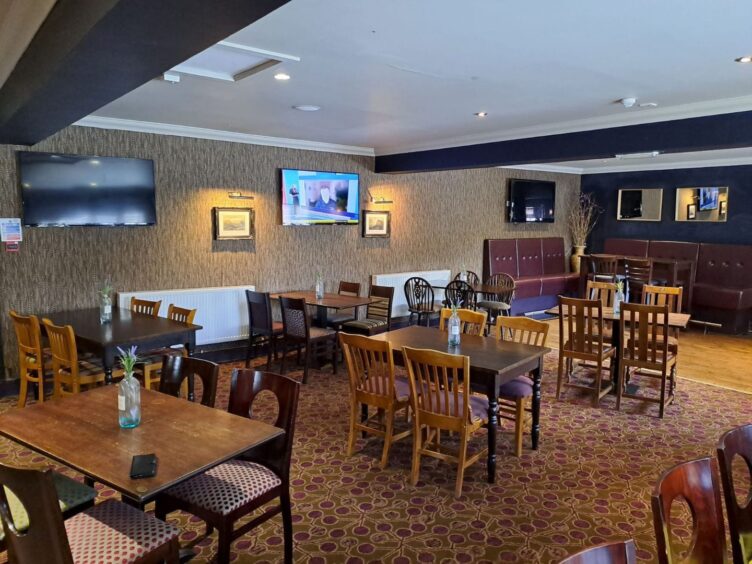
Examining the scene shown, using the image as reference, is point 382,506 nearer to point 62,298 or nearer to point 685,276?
point 62,298

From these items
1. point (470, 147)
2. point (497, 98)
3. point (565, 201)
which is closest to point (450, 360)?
point (497, 98)

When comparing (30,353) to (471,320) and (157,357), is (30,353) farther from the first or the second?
(471,320)

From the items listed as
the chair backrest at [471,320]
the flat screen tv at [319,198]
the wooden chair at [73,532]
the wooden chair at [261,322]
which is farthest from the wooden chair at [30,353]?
the chair backrest at [471,320]

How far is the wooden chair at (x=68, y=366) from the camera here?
380 centimetres

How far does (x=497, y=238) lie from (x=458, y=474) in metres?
6.54

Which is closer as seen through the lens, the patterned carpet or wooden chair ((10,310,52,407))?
the patterned carpet

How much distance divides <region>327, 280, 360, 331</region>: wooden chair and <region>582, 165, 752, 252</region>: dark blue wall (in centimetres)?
598

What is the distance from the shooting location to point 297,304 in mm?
5316

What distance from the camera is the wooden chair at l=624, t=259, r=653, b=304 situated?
8070 millimetres

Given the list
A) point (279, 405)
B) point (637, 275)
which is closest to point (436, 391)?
point (279, 405)

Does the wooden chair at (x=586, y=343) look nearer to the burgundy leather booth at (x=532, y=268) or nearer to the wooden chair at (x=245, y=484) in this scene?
the wooden chair at (x=245, y=484)

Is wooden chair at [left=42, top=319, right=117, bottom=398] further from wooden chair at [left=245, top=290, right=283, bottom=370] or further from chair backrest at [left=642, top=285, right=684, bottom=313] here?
chair backrest at [left=642, top=285, right=684, bottom=313]

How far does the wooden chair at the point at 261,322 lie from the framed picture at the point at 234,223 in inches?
30.1

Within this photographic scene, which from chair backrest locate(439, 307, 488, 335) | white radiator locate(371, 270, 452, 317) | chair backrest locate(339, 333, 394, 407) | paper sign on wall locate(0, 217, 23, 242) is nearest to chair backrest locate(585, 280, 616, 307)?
chair backrest locate(439, 307, 488, 335)
